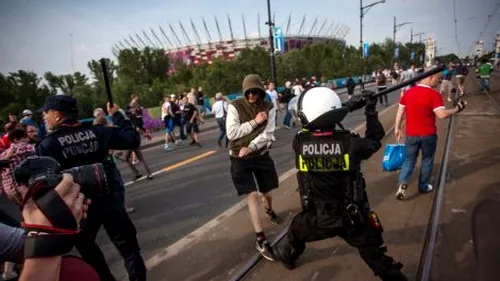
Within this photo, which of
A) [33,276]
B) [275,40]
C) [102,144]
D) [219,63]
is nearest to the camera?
[33,276]

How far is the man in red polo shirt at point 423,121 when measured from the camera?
4.41 m

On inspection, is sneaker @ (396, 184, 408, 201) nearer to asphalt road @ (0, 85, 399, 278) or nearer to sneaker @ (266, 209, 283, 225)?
sneaker @ (266, 209, 283, 225)

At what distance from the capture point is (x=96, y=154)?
2768mm

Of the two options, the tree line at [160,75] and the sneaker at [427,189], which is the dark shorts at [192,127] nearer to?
the sneaker at [427,189]

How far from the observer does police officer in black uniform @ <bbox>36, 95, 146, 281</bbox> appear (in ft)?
8.63

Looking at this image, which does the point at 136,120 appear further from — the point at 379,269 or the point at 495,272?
the point at 495,272

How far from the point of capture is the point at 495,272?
1158 millimetres

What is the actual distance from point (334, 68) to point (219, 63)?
23061 mm

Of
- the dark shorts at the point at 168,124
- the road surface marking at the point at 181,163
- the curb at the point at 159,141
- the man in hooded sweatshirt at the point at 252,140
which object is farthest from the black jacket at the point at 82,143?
the curb at the point at 159,141

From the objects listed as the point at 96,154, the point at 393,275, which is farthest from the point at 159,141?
the point at 393,275

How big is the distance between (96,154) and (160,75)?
56.8 m

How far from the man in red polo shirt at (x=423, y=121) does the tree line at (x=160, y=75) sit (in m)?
24.0

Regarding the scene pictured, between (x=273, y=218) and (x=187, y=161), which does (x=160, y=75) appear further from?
(x=273, y=218)

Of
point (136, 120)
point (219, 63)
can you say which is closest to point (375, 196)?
point (136, 120)
